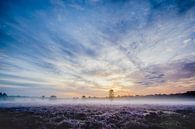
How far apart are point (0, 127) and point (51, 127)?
5197 millimetres

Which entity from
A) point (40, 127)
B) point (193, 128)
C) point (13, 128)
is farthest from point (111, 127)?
point (13, 128)

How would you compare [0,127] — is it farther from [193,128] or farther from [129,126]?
[193,128]

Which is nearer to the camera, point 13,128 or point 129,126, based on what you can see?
point 13,128

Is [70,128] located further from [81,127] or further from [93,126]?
[93,126]

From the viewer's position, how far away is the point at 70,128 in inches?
710

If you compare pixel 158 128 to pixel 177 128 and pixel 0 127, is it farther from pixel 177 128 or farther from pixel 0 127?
pixel 0 127

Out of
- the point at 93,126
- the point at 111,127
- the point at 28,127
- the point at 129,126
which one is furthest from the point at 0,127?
the point at 129,126

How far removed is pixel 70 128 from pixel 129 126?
650 cm

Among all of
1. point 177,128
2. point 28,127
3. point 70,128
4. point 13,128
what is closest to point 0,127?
point 13,128

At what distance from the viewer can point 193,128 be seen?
59.0 feet

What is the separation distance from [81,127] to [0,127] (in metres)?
8.37

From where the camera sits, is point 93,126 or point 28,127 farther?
point 93,126

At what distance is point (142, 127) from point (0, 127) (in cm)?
1496

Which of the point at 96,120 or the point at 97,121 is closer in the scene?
the point at 97,121
